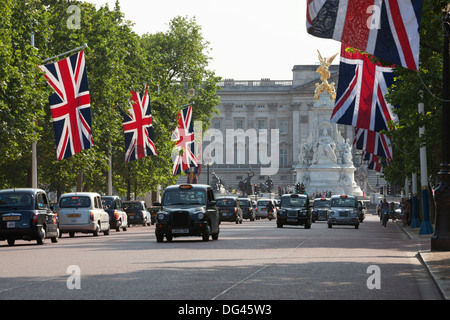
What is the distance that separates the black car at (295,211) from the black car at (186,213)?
19.0 meters

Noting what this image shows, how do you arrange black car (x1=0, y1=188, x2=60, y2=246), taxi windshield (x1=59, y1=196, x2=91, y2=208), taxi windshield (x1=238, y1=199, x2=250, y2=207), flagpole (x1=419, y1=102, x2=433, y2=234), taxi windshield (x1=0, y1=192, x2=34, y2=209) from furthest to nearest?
taxi windshield (x1=238, y1=199, x2=250, y2=207) < taxi windshield (x1=59, y1=196, x2=91, y2=208) < flagpole (x1=419, y1=102, x2=433, y2=234) < taxi windshield (x1=0, y1=192, x2=34, y2=209) < black car (x1=0, y1=188, x2=60, y2=246)

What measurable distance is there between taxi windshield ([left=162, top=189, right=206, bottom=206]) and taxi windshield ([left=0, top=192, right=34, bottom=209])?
4643mm

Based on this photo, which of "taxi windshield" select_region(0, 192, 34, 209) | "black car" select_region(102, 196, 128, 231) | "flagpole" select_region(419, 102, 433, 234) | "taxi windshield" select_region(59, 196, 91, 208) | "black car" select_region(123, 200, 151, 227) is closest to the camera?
"taxi windshield" select_region(0, 192, 34, 209)

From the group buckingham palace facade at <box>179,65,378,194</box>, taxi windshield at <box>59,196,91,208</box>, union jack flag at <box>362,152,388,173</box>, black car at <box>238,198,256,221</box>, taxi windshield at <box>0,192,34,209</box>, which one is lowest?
black car at <box>238,198,256,221</box>

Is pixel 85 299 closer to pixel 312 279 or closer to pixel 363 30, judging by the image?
pixel 312 279

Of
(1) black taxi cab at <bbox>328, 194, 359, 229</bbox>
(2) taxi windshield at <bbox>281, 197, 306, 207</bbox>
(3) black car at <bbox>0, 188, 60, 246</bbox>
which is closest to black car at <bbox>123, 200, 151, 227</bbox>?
(2) taxi windshield at <bbox>281, 197, 306, 207</bbox>

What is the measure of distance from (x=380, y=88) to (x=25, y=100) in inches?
619

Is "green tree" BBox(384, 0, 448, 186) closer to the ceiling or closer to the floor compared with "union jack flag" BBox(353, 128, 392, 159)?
closer to the ceiling

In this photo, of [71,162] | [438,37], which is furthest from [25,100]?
[438,37]

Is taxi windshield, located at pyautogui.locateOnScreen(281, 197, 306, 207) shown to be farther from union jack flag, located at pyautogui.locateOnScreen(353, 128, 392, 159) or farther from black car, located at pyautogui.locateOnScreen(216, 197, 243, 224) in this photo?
black car, located at pyautogui.locateOnScreen(216, 197, 243, 224)

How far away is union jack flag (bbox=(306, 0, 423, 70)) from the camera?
20703 millimetres

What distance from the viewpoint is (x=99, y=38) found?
5575 centimetres

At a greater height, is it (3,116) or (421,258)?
(3,116)

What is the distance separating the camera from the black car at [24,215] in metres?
31.9
